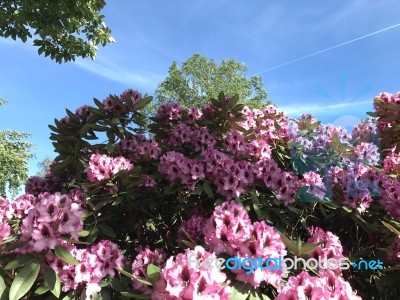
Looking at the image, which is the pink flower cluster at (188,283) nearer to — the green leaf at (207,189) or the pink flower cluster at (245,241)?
the pink flower cluster at (245,241)

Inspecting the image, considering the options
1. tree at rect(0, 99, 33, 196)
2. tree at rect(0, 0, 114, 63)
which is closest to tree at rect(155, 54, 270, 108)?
tree at rect(0, 99, 33, 196)

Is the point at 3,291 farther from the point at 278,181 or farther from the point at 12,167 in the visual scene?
the point at 12,167

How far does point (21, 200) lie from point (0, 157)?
1752cm

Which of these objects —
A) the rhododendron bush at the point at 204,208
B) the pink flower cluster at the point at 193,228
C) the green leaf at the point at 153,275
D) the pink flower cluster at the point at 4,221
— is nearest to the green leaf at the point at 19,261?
the rhododendron bush at the point at 204,208

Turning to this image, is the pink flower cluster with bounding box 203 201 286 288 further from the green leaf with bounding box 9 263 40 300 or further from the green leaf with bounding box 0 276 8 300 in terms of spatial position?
the green leaf with bounding box 0 276 8 300

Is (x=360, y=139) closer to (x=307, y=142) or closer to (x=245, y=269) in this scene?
(x=307, y=142)

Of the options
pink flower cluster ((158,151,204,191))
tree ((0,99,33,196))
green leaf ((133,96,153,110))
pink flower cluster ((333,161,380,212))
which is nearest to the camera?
pink flower cluster ((333,161,380,212))

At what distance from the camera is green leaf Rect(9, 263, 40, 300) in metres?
1.54

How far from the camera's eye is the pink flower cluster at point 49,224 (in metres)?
1.66

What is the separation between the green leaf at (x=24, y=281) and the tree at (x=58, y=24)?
3.43m

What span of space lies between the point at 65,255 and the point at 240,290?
29.4 inches

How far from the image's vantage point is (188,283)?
1.38 meters

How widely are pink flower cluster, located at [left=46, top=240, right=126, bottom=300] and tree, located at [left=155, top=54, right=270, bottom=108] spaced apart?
72.9 feet

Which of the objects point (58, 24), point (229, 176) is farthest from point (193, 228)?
point (58, 24)
